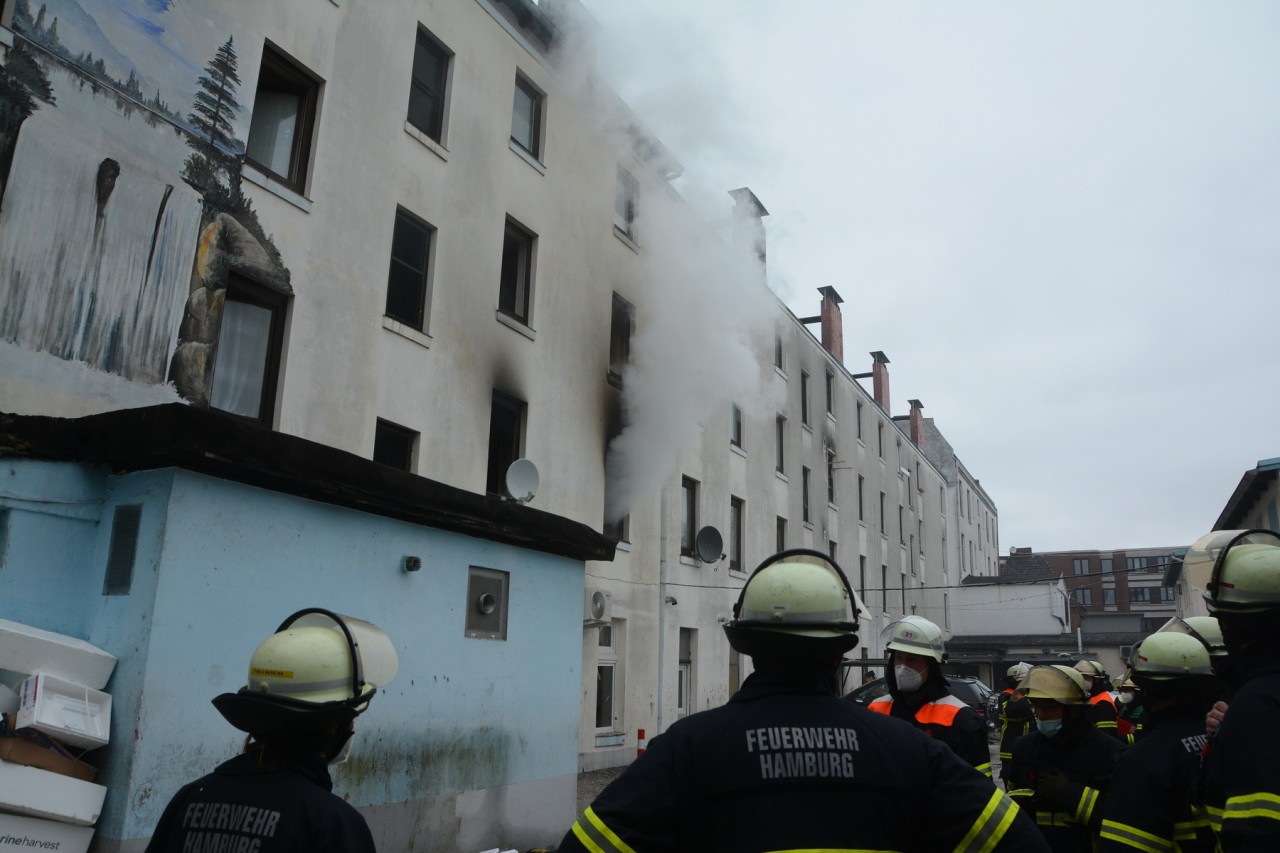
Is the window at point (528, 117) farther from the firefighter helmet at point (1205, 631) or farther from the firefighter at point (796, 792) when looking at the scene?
the firefighter at point (796, 792)

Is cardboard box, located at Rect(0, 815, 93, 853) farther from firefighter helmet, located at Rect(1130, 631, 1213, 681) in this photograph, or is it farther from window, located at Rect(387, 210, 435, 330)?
window, located at Rect(387, 210, 435, 330)

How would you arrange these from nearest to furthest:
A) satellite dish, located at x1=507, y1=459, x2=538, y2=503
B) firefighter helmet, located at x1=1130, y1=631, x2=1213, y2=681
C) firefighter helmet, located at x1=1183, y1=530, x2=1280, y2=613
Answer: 1. firefighter helmet, located at x1=1183, y1=530, x2=1280, y2=613
2. firefighter helmet, located at x1=1130, y1=631, x2=1213, y2=681
3. satellite dish, located at x1=507, y1=459, x2=538, y2=503

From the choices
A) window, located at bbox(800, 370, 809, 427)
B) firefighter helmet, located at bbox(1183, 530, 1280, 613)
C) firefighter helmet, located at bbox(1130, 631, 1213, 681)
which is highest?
window, located at bbox(800, 370, 809, 427)

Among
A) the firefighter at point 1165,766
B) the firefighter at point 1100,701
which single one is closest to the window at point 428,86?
the firefighter at point 1100,701

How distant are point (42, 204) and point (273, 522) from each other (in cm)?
386

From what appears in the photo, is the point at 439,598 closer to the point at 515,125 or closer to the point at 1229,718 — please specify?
the point at 1229,718

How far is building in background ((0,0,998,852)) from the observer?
21.4 ft

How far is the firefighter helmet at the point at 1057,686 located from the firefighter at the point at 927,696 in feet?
1.16

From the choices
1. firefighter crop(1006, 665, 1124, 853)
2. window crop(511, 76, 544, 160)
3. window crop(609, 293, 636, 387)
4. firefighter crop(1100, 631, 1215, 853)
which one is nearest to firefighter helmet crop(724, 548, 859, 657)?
firefighter crop(1100, 631, 1215, 853)

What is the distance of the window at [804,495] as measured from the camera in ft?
83.2

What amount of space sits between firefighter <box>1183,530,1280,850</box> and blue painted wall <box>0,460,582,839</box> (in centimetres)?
600

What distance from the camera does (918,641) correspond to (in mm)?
5262

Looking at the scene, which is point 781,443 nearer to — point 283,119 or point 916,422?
point 283,119

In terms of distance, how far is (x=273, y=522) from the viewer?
7082 mm
